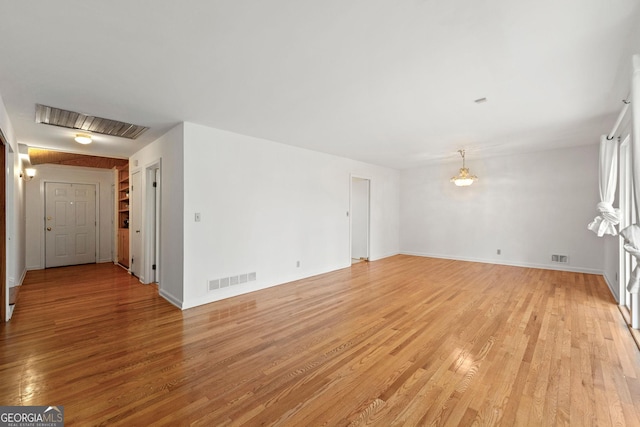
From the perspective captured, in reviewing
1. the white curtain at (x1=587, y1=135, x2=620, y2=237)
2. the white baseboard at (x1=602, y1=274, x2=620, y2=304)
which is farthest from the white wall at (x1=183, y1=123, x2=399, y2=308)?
the white baseboard at (x1=602, y1=274, x2=620, y2=304)

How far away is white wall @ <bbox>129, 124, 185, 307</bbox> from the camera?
3.70 m

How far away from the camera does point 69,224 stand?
6.64 m

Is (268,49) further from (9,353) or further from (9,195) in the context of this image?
(9,195)

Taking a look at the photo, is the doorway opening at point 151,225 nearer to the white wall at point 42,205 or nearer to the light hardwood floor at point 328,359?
the light hardwood floor at point 328,359

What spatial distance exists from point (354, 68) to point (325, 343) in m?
2.56

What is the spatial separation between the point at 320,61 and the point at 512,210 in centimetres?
622

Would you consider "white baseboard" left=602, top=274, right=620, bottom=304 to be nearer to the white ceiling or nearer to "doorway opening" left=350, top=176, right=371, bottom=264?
the white ceiling

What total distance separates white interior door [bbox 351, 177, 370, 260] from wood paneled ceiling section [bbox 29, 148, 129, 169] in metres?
5.71

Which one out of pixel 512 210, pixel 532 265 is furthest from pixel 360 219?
pixel 532 265

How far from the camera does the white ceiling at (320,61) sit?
170 centimetres

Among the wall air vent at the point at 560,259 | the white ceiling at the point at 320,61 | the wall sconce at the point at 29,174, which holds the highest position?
the white ceiling at the point at 320,61

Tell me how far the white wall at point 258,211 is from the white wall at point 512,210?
2629mm

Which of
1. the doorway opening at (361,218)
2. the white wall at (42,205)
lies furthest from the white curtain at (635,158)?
the white wall at (42,205)

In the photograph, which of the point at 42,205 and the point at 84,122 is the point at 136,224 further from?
the point at 42,205
